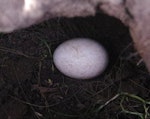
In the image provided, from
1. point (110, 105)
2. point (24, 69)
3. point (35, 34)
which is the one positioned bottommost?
point (110, 105)

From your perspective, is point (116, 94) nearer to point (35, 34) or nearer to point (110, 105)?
point (110, 105)

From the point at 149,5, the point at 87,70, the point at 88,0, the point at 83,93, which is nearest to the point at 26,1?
the point at 88,0

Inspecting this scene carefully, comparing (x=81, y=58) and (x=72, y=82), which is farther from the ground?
(x=81, y=58)

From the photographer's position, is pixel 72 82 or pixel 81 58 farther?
pixel 72 82
